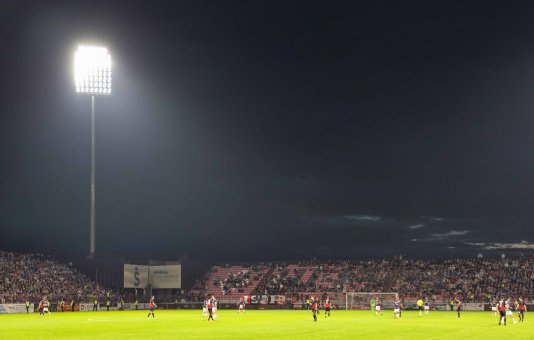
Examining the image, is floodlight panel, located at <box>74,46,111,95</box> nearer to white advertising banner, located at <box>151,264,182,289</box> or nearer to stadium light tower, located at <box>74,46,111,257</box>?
stadium light tower, located at <box>74,46,111,257</box>

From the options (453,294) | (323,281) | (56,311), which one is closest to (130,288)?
(56,311)

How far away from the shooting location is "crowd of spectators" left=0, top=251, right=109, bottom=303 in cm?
9525

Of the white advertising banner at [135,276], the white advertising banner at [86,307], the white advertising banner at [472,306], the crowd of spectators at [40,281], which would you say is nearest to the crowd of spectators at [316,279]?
the crowd of spectators at [40,281]

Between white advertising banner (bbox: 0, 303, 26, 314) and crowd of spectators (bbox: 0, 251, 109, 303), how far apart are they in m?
2.11

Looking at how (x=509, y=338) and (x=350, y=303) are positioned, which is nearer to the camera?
(x=509, y=338)

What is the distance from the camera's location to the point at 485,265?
113750 millimetres

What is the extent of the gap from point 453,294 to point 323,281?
74.4ft

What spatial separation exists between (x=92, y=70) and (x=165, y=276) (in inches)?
1420

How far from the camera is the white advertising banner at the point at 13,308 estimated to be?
3418 inches

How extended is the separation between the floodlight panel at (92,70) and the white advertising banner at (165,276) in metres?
31.4

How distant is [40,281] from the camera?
102062mm

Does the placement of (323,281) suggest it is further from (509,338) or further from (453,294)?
(509,338)

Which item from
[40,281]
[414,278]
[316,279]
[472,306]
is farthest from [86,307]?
[472,306]

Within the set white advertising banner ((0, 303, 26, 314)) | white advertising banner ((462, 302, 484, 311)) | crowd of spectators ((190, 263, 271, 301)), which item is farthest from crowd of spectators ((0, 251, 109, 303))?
white advertising banner ((462, 302, 484, 311))
